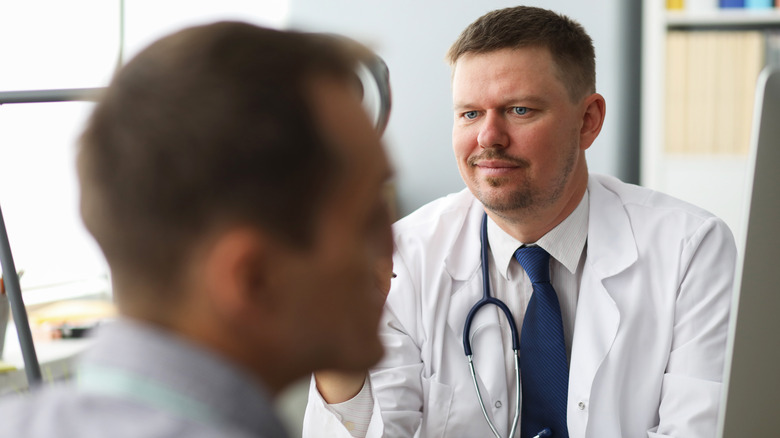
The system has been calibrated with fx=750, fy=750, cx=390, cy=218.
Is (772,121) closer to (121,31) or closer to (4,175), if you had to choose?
(4,175)

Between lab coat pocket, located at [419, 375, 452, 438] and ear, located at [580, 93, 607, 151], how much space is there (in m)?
0.58

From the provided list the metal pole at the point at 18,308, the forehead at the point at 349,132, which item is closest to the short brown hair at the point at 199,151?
the forehead at the point at 349,132

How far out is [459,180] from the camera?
9.23ft

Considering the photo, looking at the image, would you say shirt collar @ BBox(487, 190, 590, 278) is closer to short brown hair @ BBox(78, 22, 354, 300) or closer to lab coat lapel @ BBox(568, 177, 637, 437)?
lab coat lapel @ BBox(568, 177, 637, 437)

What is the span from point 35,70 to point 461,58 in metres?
1.55

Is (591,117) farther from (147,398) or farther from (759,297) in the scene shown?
(147,398)

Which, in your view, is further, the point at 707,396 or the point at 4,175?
the point at 4,175

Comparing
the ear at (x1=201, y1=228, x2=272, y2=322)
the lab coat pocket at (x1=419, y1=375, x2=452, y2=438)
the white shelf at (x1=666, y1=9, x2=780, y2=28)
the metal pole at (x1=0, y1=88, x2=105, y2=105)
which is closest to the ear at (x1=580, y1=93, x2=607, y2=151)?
the lab coat pocket at (x1=419, y1=375, x2=452, y2=438)

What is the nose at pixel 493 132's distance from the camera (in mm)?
1425

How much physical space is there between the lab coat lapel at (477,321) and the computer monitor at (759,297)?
60cm

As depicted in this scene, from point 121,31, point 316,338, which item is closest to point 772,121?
point 316,338

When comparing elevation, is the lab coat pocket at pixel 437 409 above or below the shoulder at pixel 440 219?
below

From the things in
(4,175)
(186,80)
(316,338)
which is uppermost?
(186,80)

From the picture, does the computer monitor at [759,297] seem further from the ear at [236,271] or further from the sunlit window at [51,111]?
the sunlit window at [51,111]
